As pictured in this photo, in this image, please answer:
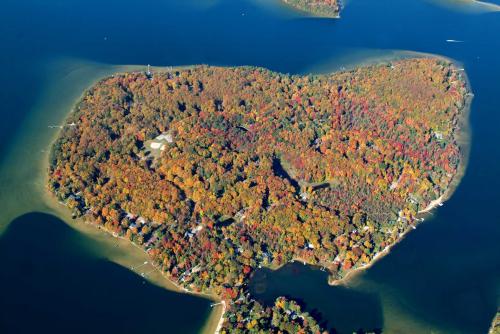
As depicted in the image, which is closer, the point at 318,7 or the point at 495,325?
the point at 495,325

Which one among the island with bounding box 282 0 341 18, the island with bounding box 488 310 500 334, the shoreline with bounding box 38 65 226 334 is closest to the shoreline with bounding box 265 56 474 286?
the shoreline with bounding box 38 65 226 334

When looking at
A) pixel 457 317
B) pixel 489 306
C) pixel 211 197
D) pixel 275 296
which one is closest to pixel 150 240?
pixel 211 197

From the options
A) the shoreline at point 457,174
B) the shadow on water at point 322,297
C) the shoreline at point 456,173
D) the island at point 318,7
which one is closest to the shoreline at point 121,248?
the shadow on water at point 322,297

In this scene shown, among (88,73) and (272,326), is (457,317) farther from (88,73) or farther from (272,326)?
(88,73)

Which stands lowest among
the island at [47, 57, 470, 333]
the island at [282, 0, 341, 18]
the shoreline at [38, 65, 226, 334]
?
the shoreline at [38, 65, 226, 334]

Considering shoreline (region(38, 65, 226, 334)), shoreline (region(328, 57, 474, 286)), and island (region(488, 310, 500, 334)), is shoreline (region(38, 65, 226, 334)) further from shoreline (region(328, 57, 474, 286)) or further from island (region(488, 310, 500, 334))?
island (region(488, 310, 500, 334))

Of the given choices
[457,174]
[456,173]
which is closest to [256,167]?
[456,173]

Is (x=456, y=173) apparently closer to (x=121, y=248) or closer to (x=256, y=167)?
(x=256, y=167)

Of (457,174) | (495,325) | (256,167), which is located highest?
(457,174)
